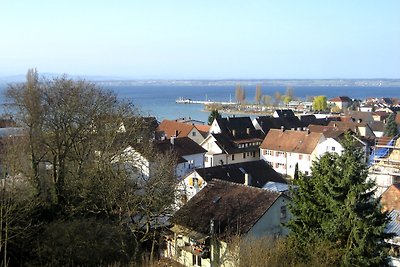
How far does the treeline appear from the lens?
1595 cm

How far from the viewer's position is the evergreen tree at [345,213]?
11945mm

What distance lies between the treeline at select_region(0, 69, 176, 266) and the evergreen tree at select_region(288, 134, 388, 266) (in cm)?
609

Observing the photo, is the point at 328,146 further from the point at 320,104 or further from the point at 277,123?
the point at 320,104

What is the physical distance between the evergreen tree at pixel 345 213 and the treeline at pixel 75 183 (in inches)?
240

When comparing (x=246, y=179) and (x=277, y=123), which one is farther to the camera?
(x=277, y=123)

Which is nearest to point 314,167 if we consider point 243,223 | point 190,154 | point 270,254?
point 270,254

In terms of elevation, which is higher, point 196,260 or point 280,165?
point 196,260

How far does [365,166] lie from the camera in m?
12.6

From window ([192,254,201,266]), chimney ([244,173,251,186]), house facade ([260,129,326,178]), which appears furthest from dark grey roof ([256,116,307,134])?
window ([192,254,201,266])

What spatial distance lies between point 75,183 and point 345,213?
1238 cm

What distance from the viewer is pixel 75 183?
2044 cm

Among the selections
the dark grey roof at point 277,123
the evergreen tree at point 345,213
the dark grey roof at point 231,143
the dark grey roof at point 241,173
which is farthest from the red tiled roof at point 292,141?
the evergreen tree at point 345,213

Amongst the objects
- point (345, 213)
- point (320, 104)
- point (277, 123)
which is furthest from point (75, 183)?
point (320, 104)

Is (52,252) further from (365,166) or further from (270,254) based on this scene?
(365,166)
